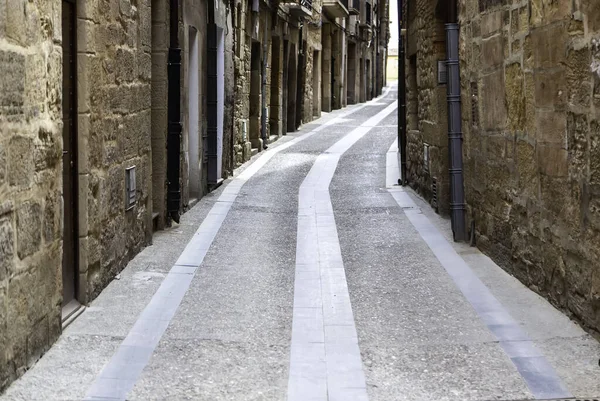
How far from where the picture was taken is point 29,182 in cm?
510

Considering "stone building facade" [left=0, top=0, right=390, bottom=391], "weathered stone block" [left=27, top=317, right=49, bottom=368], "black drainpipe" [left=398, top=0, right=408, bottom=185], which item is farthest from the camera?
"black drainpipe" [left=398, top=0, right=408, bottom=185]

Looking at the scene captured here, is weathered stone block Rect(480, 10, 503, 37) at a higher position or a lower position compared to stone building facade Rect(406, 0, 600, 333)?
higher

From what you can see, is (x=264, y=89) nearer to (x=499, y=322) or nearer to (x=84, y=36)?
(x=84, y=36)

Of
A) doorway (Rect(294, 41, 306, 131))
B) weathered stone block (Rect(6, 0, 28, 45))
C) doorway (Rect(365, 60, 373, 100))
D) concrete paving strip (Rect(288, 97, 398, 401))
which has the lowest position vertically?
concrete paving strip (Rect(288, 97, 398, 401))

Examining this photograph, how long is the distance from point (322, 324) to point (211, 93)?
740 cm

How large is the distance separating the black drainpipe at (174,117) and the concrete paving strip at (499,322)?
2433 millimetres

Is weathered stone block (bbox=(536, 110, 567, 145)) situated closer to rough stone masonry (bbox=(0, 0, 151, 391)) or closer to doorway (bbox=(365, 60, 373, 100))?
rough stone masonry (bbox=(0, 0, 151, 391))

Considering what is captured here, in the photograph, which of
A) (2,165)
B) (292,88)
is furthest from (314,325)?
(292,88)

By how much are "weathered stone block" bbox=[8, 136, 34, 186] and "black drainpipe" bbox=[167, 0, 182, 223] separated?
16.4 ft

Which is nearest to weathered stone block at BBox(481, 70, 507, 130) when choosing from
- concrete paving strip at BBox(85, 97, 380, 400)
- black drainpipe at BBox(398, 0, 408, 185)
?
concrete paving strip at BBox(85, 97, 380, 400)

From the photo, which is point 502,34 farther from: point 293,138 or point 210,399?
point 293,138

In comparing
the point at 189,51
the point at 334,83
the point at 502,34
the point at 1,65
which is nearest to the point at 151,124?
the point at 189,51

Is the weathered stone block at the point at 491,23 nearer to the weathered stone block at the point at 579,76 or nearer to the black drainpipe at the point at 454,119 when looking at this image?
the black drainpipe at the point at 454,119

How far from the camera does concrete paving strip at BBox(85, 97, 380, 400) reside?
4898 mm
